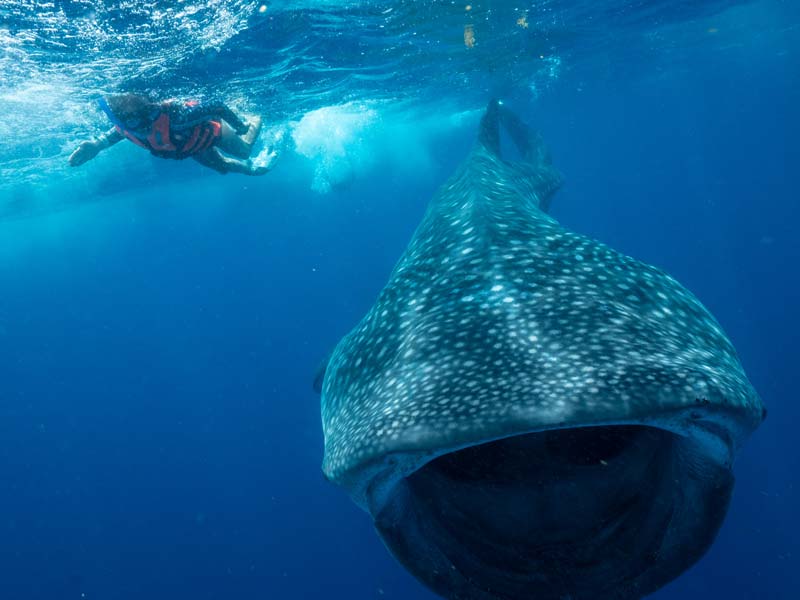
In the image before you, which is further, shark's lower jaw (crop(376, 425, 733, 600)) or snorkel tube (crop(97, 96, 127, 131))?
snorkel tube (crop(97, 96, 127, 131))

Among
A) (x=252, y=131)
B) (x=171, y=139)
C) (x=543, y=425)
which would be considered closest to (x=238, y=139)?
(x=252, y=131)

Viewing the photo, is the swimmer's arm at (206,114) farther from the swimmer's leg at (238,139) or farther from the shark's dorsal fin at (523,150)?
the shark's dorsal fin at (523,150)

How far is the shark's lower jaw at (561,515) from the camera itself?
245cm

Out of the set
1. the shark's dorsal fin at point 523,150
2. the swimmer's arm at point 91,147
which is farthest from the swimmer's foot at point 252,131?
the shark's dorsal fin at point 523,150

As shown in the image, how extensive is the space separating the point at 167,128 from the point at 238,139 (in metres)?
2.71

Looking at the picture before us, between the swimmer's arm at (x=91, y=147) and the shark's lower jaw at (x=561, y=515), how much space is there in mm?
8016

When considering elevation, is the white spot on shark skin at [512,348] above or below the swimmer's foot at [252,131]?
above

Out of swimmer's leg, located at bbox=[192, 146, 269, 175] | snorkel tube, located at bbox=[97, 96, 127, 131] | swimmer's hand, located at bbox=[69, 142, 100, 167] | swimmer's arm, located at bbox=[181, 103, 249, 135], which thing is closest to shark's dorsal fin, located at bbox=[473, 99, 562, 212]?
swimmer's arm, located at bbox=[181, 103, 249, 135]

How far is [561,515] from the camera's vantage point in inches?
107

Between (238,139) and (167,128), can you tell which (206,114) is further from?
(238,139)

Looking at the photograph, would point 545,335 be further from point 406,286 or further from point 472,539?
point 406,286

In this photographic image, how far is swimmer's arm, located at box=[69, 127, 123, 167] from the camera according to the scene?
8.02 metres

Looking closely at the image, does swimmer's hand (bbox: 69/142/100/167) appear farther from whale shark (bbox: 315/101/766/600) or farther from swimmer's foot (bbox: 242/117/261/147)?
whale shark (bbox: 315/101/766/600)

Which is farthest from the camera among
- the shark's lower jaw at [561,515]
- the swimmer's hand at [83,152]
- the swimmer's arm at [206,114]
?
the swimmer's hand at [83,152]
